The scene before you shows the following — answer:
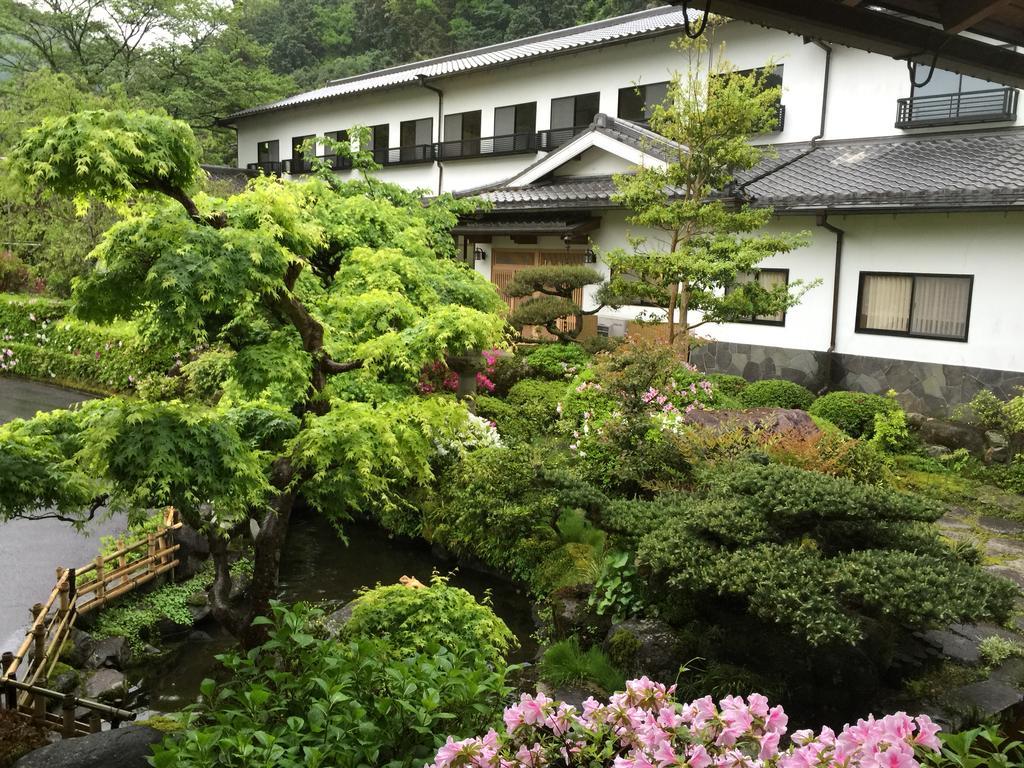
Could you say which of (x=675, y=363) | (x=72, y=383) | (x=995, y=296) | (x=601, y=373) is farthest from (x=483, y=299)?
(x=72, y=383)

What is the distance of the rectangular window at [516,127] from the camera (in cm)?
2373

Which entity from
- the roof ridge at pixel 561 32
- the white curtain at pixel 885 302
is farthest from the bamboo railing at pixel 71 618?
the roof ridge at pixel 561 32

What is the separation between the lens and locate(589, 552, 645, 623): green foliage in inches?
304

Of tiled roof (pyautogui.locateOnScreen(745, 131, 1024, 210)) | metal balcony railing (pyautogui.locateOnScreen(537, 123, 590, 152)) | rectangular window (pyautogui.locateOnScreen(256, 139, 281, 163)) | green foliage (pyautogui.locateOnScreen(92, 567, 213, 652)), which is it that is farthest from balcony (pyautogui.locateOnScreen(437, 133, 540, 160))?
green foliage (pyautogui.locateOnScreen(92, 567, 213, 652))

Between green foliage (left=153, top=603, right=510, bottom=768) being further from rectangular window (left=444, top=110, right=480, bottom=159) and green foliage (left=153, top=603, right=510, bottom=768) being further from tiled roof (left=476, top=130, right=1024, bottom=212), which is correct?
rectangular window (left=444, top=110, right=480, bottom=159)

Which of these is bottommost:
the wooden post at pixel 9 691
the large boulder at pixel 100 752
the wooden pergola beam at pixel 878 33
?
the wooden post at pixel 9 691

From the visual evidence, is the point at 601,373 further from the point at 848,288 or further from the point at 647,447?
the point at 848,288

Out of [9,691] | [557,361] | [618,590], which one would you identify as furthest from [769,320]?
[9,691]

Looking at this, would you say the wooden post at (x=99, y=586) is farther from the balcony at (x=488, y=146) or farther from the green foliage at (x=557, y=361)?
the balcony at (x=488, y=146)

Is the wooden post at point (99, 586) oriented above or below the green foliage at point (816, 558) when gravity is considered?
below

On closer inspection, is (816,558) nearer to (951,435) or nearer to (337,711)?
(337,711)

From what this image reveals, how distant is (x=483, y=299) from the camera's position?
37.7 feet

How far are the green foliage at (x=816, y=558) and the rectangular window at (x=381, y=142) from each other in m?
23.9

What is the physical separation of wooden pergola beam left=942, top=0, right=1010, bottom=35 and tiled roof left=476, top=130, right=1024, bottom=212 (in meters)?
10.5
